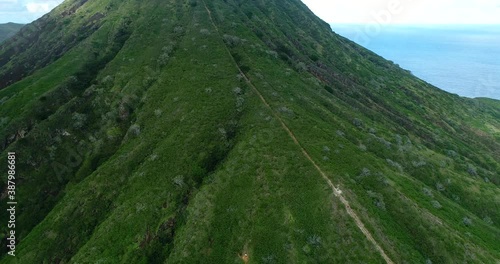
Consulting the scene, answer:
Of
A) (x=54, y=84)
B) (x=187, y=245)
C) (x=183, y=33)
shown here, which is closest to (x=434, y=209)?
(x=187, y=245)

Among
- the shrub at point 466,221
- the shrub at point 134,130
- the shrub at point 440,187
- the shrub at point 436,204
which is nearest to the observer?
the shrub at point 466,221

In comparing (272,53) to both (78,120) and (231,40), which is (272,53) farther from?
(78,120)

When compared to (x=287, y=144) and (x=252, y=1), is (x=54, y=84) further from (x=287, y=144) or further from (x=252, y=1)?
(x=252, y=1)

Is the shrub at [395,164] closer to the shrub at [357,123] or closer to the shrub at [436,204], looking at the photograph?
the shrub at [436,204]

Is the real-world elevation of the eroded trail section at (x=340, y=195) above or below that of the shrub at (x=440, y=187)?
above

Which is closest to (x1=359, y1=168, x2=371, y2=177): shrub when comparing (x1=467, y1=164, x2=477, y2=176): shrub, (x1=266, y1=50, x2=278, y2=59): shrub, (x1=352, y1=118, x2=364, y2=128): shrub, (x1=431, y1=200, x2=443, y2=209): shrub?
(x1=431, y1=200, x2=443, y2=209): shrub

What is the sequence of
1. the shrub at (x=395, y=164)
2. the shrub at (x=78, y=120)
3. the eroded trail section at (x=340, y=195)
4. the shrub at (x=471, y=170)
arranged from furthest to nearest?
the shrub at (x=471, y=170), the shrub at (x=78, y=120), the shrub at (x=395, y=164), the eroded trail section at (x=340, y=195)

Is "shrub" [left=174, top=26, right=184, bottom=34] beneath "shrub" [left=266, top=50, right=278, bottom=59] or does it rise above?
above

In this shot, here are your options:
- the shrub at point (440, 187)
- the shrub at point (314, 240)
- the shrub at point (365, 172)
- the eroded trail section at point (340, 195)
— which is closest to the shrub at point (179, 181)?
the eroded trail section at point (340, 195)

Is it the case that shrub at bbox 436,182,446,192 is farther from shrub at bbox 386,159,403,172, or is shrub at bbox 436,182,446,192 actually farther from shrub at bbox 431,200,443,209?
shrub at bbox 431,200,443,209

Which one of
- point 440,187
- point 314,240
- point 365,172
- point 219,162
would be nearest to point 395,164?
point 440,187
